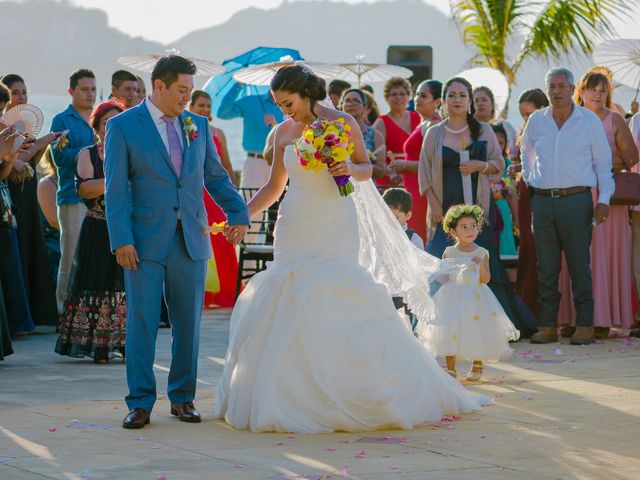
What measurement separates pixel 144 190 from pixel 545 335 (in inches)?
207

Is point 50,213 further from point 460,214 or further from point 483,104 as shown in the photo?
point 460,214

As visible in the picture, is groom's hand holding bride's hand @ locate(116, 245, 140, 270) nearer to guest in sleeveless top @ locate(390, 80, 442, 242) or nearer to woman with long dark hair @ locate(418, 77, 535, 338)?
woman with long dark hair @ locate(418, 77, 535, 338)

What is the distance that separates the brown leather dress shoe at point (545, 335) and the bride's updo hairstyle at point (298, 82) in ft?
15.0

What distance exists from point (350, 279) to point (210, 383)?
2045 millimetres

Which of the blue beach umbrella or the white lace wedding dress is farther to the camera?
the blue beach umbrella

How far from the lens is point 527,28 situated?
25.1 meters

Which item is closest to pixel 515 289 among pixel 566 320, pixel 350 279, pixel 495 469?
pixel 566 320

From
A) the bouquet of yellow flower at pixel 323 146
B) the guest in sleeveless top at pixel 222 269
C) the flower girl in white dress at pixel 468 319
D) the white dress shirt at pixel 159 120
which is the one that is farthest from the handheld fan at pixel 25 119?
the guest in sleeveless top at pixel 222 269

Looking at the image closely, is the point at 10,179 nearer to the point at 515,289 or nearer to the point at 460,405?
the point at 515,289

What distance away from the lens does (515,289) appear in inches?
488

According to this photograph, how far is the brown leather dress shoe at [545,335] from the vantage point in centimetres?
1144

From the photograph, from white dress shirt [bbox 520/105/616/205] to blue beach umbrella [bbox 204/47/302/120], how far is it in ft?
17.9

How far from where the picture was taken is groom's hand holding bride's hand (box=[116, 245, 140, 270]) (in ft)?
23.3

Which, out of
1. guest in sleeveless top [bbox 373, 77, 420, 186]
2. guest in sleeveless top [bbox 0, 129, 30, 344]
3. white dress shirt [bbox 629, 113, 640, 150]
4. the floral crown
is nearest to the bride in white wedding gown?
the floral crown
